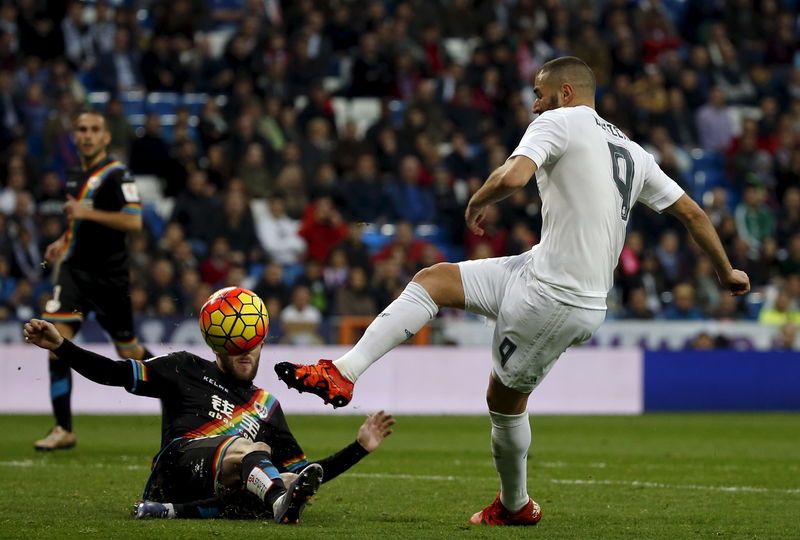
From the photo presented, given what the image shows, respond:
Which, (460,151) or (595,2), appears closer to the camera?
(460,151)

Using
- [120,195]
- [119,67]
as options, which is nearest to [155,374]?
[120,195]

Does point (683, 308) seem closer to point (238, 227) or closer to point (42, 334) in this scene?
point (238, 227)

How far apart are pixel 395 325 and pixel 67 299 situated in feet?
15.7

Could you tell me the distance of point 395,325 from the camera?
631cm

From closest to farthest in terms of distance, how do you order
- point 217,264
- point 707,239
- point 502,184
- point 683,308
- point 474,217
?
point 502,184
point 474,217
point 707,239
point 217,264
point 683,308

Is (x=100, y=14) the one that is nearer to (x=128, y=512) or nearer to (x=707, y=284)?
(x=707, y=284)

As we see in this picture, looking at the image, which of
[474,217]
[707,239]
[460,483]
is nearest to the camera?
[474,217]

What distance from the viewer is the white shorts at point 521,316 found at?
636cm

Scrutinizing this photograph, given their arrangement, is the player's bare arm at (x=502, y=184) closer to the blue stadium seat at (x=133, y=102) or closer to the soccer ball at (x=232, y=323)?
the soccer ball at (x=232, y=323)

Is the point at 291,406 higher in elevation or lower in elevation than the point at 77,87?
lower

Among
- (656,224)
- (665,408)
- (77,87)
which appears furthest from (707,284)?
(77,87)

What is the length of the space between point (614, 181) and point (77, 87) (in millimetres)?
14227

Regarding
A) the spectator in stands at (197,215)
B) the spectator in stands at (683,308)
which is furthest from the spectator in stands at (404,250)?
the spectator in stands at (683,308)

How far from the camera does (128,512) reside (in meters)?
6.93
